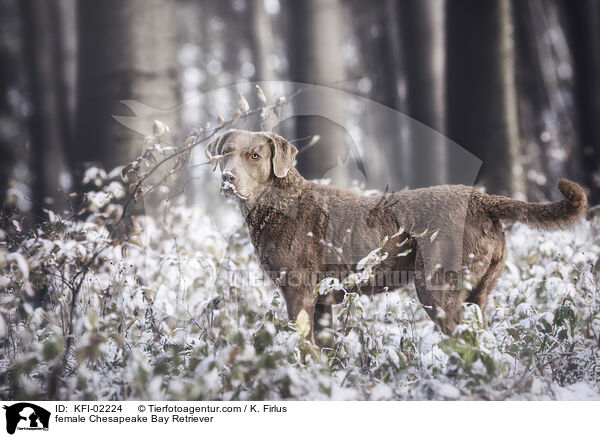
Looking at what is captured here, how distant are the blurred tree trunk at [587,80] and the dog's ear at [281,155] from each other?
4.87 m

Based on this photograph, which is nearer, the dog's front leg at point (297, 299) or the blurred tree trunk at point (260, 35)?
the dog's front leg at point (297, 299)

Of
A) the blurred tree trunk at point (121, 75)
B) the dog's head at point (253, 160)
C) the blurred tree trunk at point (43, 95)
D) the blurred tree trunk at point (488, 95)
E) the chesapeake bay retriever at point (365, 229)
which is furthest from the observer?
the blurred tree trunk at point (43, 95)

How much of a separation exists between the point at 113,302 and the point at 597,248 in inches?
173

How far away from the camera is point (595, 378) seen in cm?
297

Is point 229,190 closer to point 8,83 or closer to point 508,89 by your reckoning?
point 508,89

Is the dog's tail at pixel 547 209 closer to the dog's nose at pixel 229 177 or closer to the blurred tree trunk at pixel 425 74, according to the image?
the blurred tree trunk at pixel 425 74

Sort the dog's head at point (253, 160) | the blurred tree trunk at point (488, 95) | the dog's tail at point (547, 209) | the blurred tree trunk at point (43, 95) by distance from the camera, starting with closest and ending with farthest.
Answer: the dog's tail at point (547, 209), the dog's head at point (253, 160), the blurred tree trunk at point (488, 95), the blurred tree trunk at point (43, 95)

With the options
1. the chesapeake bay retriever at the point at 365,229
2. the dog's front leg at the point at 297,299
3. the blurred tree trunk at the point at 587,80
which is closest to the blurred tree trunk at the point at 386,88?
the chesapeake bay retriever at the point at 365,229

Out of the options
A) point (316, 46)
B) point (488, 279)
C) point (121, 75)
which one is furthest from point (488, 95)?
point (121, 75)

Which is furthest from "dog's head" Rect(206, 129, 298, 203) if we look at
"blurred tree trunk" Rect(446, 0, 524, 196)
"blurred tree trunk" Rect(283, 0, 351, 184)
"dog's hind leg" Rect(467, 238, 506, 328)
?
"blurred tree trunk" Rect(446, 0, 524, 196)

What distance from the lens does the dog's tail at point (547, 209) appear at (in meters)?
2.79

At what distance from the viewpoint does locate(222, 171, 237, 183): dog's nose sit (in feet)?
10.1
